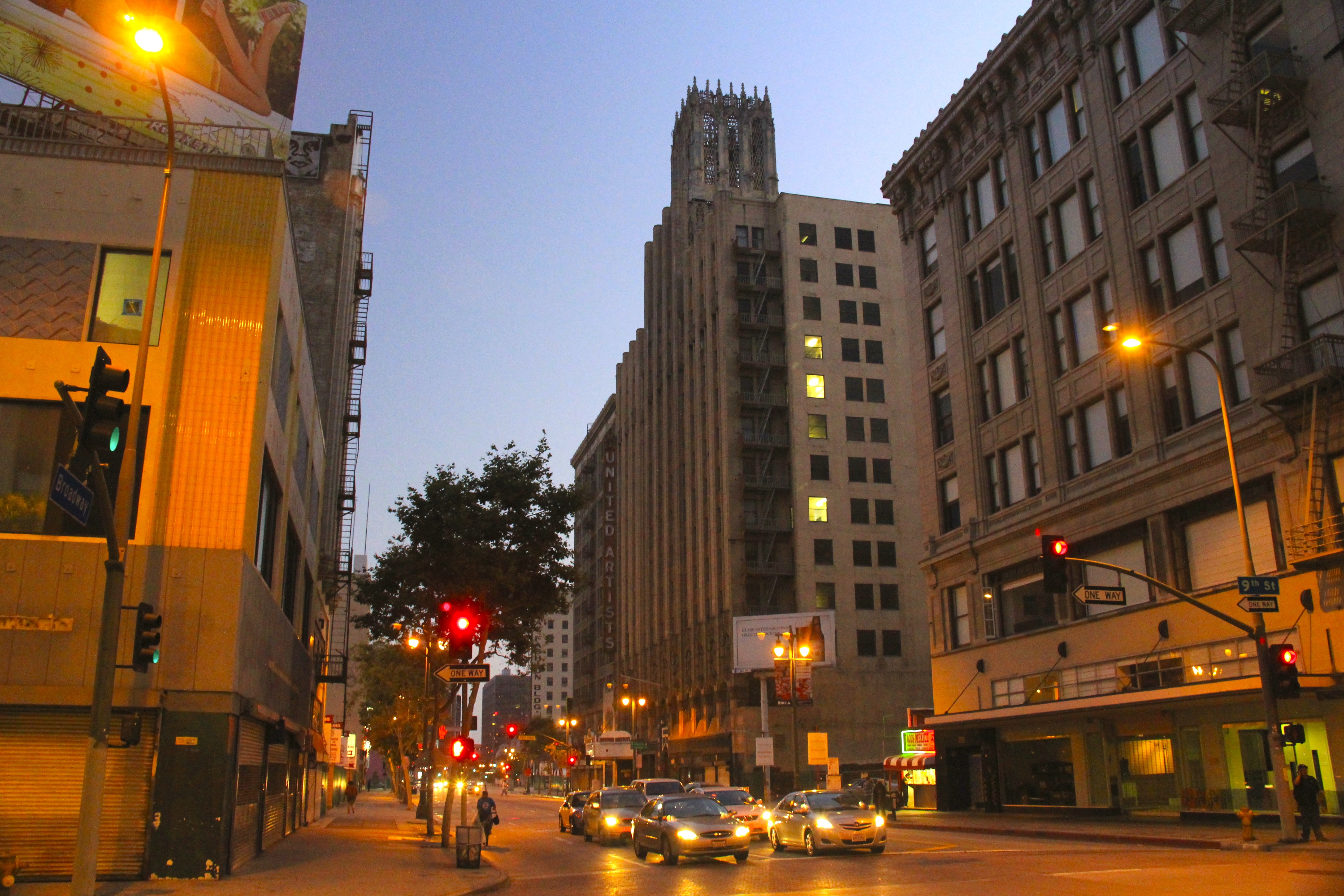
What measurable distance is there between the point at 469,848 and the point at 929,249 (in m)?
36.4

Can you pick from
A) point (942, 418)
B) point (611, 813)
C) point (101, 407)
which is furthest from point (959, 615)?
point (101, 407)

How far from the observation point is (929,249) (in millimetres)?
50219

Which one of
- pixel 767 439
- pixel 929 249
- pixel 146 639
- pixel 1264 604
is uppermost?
pixel 929 249

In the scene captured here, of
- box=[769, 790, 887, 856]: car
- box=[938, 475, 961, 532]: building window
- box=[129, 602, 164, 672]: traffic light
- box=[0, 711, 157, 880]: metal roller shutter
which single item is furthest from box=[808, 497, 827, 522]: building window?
box=[129, 602, 164, 672]: traffic light

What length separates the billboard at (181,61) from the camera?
34.9m

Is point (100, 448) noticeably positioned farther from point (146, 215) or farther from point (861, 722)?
point (861, 722)

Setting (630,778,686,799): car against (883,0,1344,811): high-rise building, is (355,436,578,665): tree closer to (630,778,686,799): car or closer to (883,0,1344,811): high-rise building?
(630,778,686,799): car

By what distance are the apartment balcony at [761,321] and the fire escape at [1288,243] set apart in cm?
4817

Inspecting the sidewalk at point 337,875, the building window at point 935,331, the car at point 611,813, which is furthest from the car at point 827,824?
the building window at point 935,331

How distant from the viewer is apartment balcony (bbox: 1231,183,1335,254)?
2759 cm

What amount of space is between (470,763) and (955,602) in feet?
90.2

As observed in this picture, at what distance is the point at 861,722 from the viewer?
6925cm

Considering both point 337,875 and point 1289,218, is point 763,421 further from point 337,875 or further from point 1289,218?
point 337,875

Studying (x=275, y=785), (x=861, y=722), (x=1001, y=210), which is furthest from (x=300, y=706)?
(x=861, y=722)
